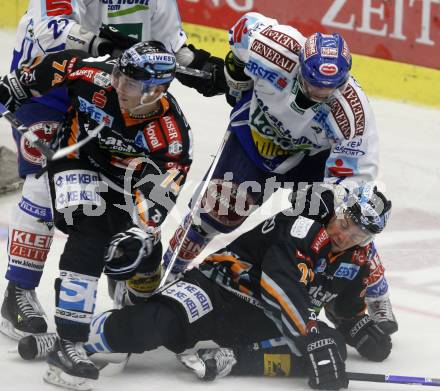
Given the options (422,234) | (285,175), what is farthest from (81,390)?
(422,234)

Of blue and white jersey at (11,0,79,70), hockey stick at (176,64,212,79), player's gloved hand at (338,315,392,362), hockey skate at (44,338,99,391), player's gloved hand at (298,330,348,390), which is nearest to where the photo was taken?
hockey skate at (44,338,99,391)

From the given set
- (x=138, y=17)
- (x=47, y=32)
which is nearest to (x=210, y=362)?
(x=47, y=32)

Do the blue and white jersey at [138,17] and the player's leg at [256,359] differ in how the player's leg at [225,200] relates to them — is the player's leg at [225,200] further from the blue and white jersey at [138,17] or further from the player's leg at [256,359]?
the player's leg at [256,359]

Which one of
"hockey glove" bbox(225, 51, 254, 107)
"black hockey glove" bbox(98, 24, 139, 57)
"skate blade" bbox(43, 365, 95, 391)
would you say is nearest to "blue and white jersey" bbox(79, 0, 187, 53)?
"hockey glove" bbox(225, 51, 254, 107)

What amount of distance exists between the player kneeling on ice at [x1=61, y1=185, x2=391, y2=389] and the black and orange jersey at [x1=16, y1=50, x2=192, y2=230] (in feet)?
1.61

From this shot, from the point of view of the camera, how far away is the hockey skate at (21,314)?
5.15 m

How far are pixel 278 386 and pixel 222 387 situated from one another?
0.24 meters

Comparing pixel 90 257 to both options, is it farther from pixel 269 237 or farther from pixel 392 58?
pixel 392 58

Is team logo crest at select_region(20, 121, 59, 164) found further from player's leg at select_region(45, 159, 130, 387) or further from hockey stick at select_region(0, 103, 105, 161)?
player's leg at select_region(45, 159, 130, 387)

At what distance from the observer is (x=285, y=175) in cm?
557

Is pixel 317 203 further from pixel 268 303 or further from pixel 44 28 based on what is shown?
pixel 44 28

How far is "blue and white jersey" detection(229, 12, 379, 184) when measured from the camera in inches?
202

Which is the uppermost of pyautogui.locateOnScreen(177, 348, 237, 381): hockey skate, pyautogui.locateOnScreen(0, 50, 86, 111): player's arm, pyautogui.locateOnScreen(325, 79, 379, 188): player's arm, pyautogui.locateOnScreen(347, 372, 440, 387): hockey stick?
pyautogui.locateOnScreen(0, 50, 86, 111): player's arm

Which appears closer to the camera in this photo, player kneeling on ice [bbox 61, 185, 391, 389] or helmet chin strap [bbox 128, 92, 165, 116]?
helmet chin strap [bbox 128, 92, 165, 116]
